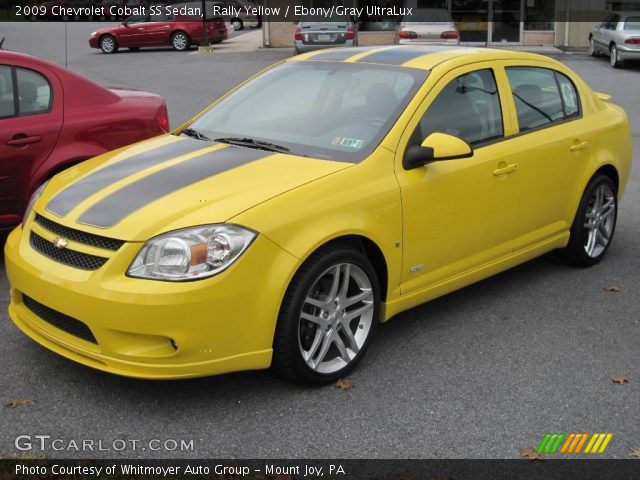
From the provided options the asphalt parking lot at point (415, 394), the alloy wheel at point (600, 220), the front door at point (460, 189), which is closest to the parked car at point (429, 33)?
the alloy wheel at point (600, 220)

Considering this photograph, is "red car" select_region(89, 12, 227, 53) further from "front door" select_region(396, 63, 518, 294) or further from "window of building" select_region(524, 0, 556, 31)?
"front door" select_region(396, 63, 518, 294)

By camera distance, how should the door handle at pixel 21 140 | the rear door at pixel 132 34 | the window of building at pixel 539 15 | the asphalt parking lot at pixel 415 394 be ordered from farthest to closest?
the rear door at pixel 132 34 < the window of building at pixel 539 15 < the door handle at pixel 21 140 < the asphalt parking lot at pixel 415 394

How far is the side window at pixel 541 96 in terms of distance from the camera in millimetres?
5625

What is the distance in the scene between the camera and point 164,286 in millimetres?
3799

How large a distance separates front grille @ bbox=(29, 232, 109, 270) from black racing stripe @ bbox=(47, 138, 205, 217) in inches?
6.6

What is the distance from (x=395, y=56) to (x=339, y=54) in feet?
1.37

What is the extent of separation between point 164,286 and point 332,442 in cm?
103

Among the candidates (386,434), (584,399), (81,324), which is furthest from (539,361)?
(81,324)

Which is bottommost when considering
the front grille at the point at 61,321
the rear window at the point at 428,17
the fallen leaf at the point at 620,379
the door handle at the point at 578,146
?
the fallen leaf at the point at 620,379

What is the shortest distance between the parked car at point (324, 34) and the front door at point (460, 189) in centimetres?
2021

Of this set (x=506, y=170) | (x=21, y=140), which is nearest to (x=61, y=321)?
(x=21, y=140)

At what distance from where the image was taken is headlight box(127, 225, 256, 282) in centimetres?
386

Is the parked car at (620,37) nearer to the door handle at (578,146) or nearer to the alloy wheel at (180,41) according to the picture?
the alloy wheel at (180,41)

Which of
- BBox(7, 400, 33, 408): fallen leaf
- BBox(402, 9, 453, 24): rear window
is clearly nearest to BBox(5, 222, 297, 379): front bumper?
BBox(7, 400, 33, 408): fallen leaf
